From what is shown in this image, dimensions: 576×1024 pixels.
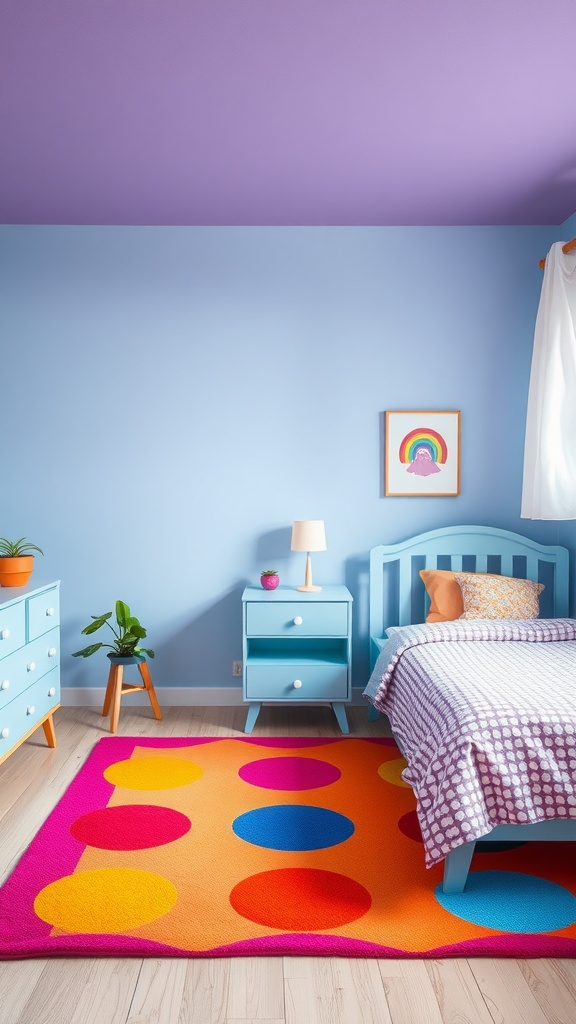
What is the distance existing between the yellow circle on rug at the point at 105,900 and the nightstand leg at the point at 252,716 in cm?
141

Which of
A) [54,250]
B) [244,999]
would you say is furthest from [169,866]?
[54,250]

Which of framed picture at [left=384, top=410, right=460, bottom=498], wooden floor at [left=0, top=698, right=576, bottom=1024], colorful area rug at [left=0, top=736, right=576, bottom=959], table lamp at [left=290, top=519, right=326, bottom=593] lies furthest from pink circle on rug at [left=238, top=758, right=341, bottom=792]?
framed picture at [left=384, top=410, right=460, bottom=498]

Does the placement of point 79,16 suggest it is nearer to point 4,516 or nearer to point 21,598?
point 21,598

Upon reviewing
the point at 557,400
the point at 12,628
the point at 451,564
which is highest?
the point at 557,400

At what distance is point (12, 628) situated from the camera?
3.04 metres

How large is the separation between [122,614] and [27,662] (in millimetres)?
765

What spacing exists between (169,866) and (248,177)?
9.15ft

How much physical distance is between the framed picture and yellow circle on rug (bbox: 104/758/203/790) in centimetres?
176

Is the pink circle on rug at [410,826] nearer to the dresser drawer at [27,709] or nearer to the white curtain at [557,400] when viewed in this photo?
the dresser drawer at [27,709]

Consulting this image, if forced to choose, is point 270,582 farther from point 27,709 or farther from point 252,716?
point 27,709

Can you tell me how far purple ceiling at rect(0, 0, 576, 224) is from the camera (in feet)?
7.48

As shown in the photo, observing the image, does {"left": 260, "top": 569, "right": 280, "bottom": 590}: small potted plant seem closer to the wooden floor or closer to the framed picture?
the framed picture

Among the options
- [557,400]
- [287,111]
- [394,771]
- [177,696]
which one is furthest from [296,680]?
[287,111]

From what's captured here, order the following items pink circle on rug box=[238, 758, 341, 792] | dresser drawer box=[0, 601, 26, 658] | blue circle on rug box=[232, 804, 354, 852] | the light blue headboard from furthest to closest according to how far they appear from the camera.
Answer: the light blue headboard → pink circle on rug box=[238, 758, 341, 792] → dresser drawer box=[0, 601, 26, 658] → blue circle on rug box=[232, 804, 354, 852]
